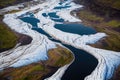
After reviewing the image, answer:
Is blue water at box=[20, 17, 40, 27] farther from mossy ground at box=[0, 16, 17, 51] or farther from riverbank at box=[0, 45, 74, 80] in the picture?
riverbank at box=[0, 45, 74, 80]

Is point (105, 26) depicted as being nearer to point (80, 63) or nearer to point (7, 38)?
point (80, 63)

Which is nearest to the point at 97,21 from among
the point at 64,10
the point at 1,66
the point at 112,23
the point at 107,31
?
the point at 112,23

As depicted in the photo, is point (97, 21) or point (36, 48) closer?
point (36, 48)

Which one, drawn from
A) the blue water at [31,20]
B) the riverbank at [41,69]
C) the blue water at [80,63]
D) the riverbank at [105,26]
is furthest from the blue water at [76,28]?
the riverbank at [41,69]

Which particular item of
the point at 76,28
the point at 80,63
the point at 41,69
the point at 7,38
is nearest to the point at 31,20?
the point at 76,28

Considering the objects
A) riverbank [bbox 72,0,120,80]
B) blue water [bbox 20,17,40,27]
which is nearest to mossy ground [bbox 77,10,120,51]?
riverbank [bbox 72,0,120,80]

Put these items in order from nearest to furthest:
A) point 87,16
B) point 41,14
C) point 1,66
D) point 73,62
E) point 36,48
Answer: point 1,66 → point 73,62 → point 36,48 → point 87,16 → point 41,14

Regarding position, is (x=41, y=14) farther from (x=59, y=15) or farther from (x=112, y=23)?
(x=112, y=23)
